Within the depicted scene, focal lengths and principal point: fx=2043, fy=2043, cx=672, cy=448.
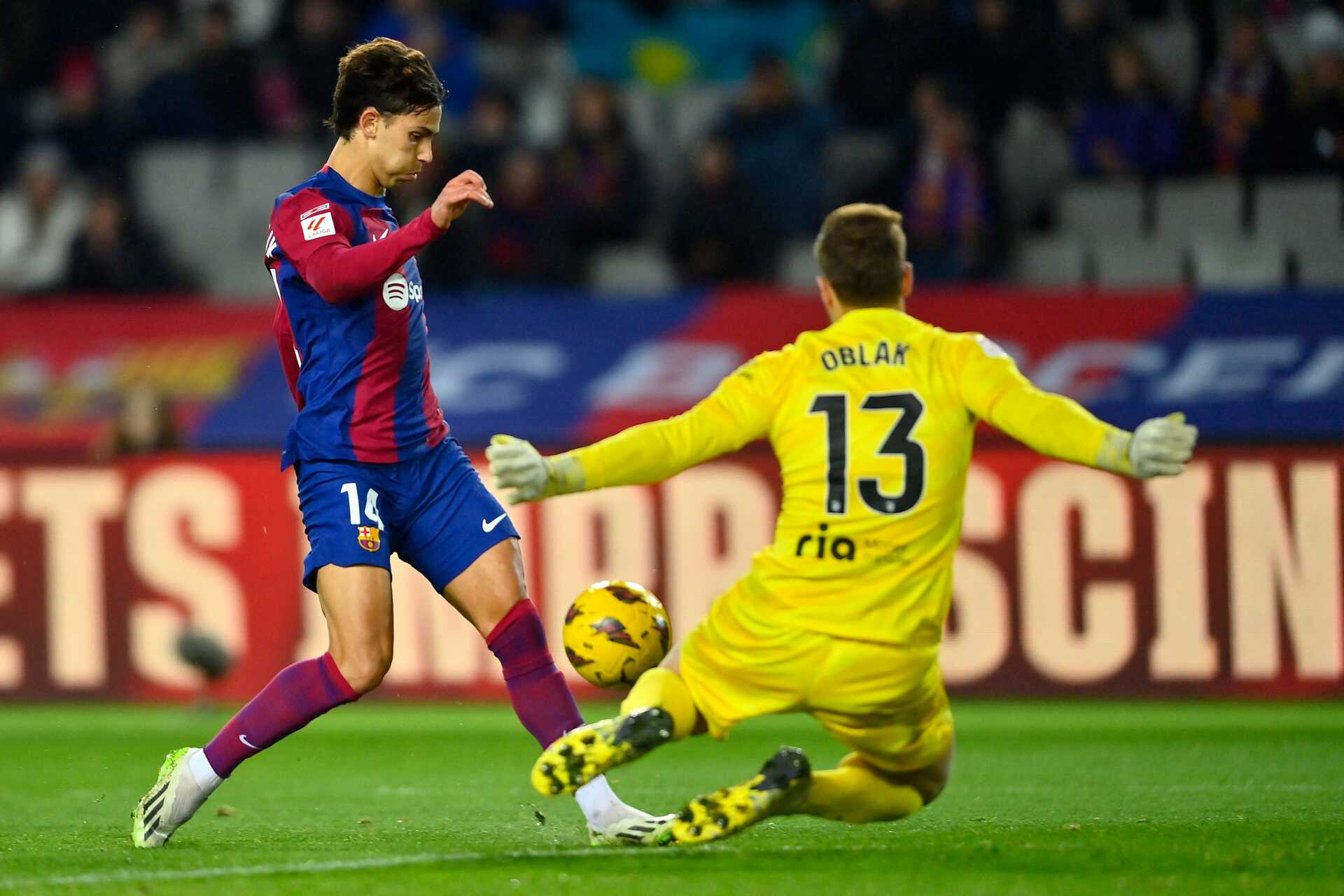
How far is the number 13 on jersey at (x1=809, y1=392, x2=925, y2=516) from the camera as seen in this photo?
4.74 m

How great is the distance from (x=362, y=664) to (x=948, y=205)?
26.9ft

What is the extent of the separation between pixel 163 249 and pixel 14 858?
9.32 metres

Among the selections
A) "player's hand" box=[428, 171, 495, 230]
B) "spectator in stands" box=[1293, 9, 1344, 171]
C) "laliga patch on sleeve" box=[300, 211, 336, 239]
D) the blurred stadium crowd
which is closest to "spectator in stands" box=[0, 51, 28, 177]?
the blurred stadium crowd

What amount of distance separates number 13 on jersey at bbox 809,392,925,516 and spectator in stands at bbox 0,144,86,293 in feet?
33.4

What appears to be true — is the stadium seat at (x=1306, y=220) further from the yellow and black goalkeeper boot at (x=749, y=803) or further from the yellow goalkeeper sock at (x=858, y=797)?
the yellow and black goalkeeper boot at (x=749, y=803)

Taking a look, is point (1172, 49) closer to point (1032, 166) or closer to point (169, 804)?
point (1032, 166)

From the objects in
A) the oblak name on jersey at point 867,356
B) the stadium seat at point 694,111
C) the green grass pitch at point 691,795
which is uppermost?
the stadium seat at point 694,111

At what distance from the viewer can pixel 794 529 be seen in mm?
4809

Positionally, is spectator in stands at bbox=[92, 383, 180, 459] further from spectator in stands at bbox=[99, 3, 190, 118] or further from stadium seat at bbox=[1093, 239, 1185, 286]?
stadium seat at bbox=[1093, 239, 1185, 286]

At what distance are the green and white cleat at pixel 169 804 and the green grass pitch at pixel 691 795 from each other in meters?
0.08

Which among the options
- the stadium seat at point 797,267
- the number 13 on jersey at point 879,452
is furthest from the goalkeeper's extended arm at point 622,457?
the stadium seat at point 797,267

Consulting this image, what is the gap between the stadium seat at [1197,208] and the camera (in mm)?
12992

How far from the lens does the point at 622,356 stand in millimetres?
12586

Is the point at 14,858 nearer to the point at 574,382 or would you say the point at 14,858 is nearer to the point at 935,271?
the point at 574,382
